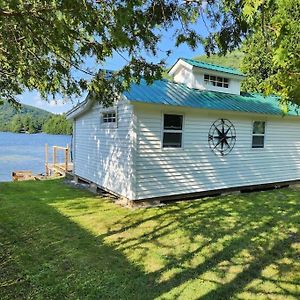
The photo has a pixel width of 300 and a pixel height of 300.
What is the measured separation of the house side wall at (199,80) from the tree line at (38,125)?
7398cm

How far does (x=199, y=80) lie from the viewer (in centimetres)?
1161

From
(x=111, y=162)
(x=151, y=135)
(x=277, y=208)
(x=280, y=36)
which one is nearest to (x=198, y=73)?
(x=151, y=135)

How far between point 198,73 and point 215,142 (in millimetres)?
2775

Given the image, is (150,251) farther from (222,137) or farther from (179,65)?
(179,65)

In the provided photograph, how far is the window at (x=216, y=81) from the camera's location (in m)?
11.8

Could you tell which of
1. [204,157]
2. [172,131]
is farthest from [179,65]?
[204,157]

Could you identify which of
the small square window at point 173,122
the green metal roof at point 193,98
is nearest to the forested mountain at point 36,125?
the green metal roof at point 193,98

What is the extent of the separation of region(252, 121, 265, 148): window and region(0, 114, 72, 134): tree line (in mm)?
75265

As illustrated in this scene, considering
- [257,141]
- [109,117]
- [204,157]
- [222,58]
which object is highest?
[222,58]

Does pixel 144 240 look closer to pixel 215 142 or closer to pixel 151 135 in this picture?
pixel 151 135

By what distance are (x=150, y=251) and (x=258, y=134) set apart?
766 cm

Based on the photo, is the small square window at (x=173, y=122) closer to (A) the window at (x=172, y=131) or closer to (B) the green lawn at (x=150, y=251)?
(A) the window at (x=172, y=131)

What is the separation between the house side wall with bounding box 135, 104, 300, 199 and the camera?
29.8ft

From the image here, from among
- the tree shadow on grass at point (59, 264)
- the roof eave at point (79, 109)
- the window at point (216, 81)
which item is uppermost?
the window at point (216, 81)
